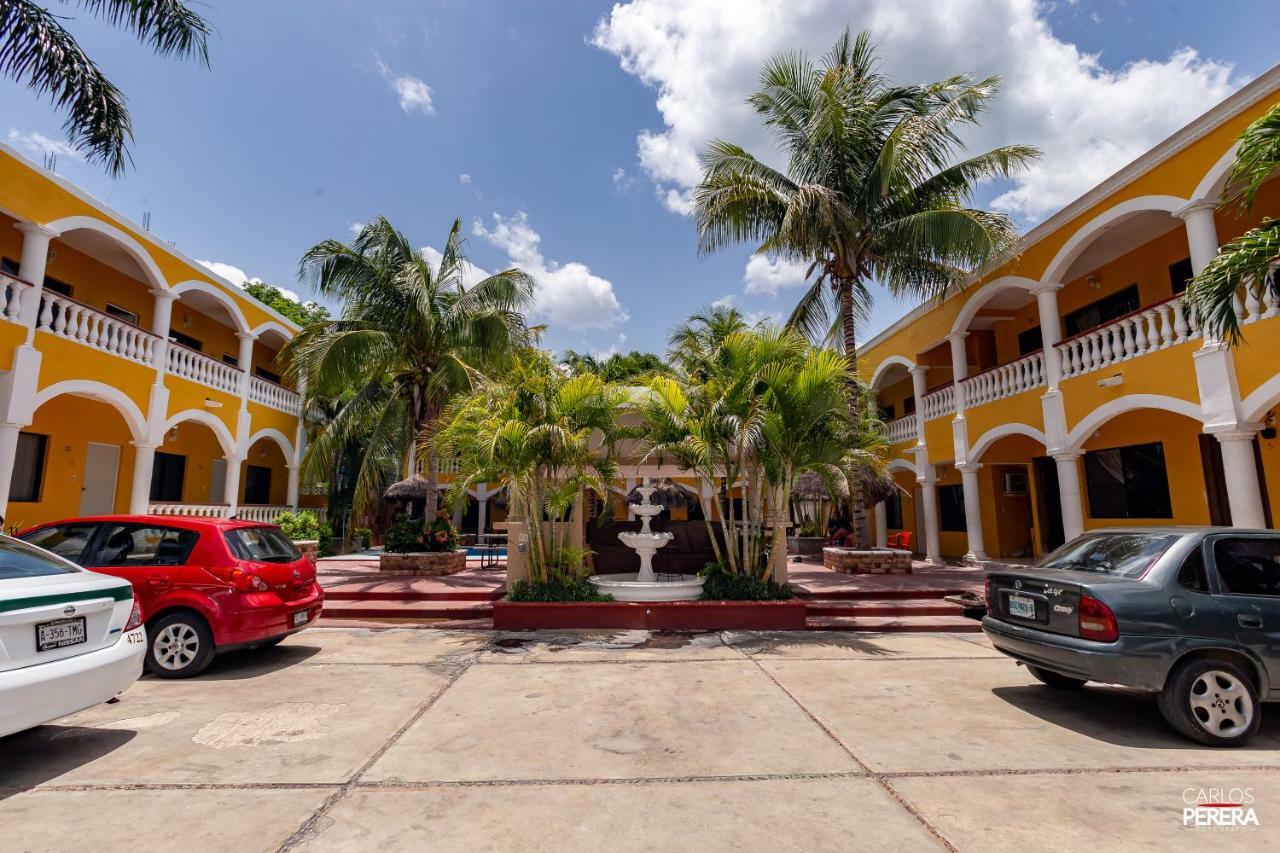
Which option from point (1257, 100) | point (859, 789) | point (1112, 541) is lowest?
point (859, 789)

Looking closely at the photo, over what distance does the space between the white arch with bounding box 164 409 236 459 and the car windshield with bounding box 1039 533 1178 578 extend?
16348 millimetres

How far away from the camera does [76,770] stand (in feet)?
12.5

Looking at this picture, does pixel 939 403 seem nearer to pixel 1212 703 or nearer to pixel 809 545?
pixel 809 545

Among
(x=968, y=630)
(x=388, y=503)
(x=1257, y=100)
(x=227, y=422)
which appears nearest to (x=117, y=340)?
(x=227, y=422)

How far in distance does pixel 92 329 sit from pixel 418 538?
7.24m

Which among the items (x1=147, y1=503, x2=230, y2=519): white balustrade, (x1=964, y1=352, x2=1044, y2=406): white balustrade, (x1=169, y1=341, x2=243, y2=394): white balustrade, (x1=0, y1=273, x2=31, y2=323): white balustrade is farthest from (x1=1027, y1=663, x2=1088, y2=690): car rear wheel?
(x1=169, y1=341, x2=243, y2=394): white balustrade

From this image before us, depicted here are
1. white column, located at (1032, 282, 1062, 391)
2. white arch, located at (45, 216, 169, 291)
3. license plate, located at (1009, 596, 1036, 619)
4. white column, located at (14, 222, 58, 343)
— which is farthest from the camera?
white column, located at (1032, 282, 1062, 391)

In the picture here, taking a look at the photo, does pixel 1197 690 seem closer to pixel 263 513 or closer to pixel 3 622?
pixel 3 622

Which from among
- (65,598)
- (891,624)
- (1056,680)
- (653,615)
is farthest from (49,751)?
(891,624)

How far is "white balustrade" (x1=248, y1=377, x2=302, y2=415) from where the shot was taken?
58.0 feet

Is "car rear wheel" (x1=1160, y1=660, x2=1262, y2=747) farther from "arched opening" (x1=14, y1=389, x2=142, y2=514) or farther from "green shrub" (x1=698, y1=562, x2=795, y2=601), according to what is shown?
"arched opening" (x1=14, y1=389, x2=142, y2=514)

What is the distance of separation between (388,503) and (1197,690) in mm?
22151

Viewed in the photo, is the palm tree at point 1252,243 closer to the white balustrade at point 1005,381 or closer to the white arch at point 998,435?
the white arch at point 998,435

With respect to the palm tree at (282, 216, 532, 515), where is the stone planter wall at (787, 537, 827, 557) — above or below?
below
